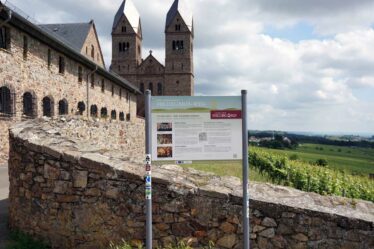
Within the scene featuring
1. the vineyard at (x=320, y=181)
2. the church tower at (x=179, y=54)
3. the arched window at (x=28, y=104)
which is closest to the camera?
the vineyard at (x=320, y=181)

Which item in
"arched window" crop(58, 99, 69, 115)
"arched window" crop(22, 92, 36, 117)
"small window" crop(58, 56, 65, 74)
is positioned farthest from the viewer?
"arched window" crop(58, 99, 69, 115)

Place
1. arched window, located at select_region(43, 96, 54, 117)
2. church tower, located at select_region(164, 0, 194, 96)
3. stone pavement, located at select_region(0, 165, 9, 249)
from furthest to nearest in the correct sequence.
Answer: church tower, located at select_region(164, 0, 194, 96)
arched window, located at select_region(43, 96, 54, 117)
stone pavement, located at select_region(0, 165, 9, 249)

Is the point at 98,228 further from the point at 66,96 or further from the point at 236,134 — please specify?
the point at 66,96

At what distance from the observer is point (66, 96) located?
78.6 feet

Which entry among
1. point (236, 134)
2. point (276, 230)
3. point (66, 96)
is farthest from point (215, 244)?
point (66, 96)

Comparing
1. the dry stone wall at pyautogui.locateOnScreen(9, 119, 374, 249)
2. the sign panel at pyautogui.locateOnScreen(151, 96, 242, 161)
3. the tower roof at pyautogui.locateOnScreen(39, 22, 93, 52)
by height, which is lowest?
the dry stone wall at pyautogui.locateOnScreen(9, 119, 374, 249)

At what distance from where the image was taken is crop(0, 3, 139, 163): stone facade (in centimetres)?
1723

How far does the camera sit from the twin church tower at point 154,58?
2633 inches

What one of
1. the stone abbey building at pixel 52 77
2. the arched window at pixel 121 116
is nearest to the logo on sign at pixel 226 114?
the stone abbey building at pixel 52 77

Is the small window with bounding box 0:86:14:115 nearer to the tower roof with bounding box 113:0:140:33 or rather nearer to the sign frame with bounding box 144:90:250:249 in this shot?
the sign frame with bounding box 144:90:250:249

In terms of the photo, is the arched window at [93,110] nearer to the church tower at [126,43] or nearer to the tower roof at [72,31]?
the tower roof at [72,31]

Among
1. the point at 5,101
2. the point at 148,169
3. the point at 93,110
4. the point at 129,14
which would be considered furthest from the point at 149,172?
the point at 129,14

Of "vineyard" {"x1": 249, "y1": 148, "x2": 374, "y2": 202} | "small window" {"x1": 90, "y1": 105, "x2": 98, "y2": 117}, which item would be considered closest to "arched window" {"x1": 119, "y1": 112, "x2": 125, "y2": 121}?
"small window" {"x1": 90, "y1": 105, "x2": 98, "y2": 117}

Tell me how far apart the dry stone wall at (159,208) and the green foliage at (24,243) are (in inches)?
3.7
